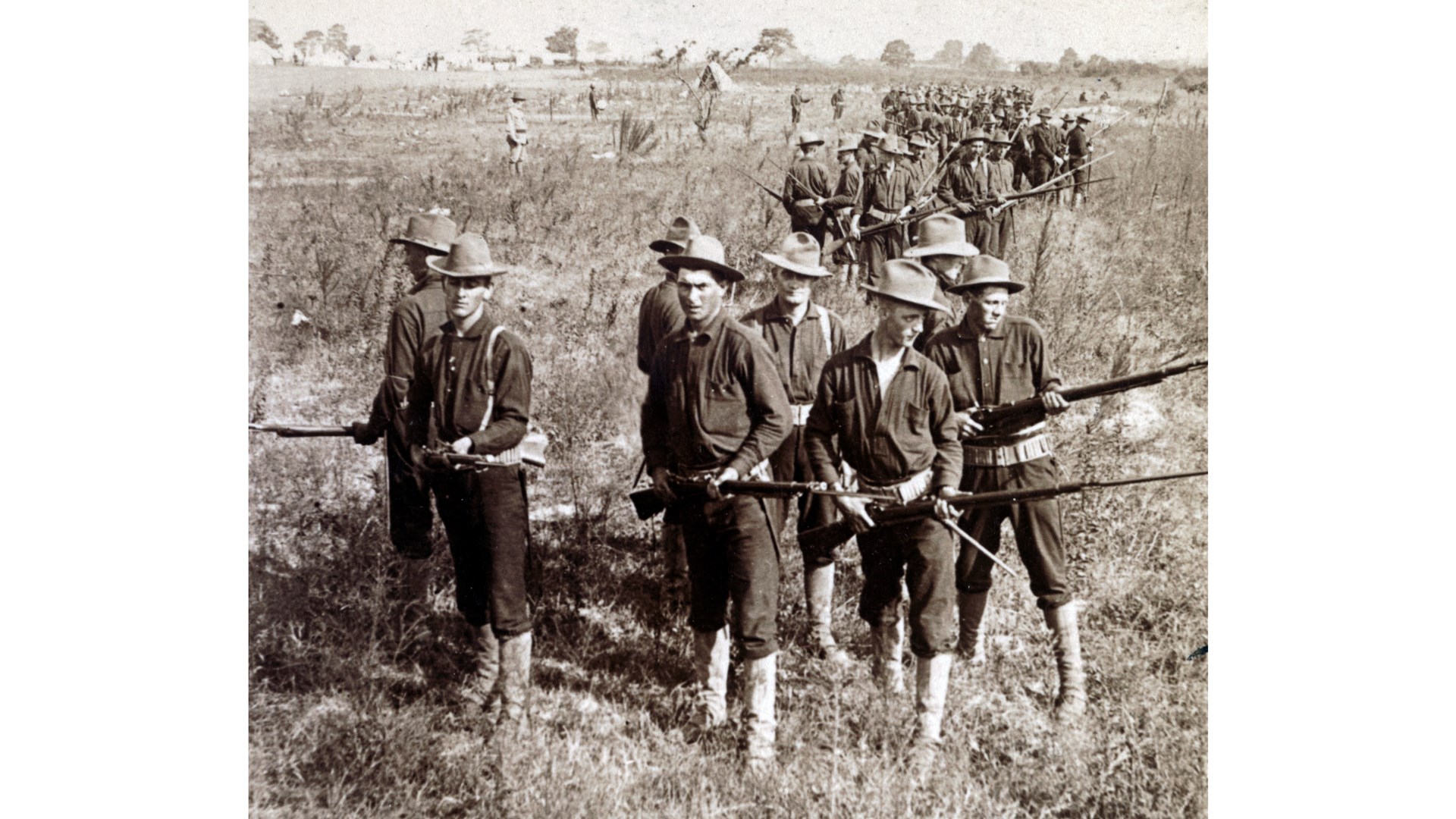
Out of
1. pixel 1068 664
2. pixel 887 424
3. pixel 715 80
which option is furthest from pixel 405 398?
pixel 1068 664

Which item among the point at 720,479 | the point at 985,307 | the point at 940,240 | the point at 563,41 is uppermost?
the point at 563,41

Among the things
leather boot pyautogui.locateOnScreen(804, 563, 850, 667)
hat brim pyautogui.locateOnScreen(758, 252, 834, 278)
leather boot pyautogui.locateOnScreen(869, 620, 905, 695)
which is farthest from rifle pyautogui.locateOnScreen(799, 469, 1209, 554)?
hat brim pyautogui.locateOnScreen(758, 252, 834, 278)

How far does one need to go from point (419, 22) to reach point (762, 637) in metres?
3.31

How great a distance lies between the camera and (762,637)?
16.1 feet

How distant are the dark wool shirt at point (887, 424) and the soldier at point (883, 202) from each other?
0.66m

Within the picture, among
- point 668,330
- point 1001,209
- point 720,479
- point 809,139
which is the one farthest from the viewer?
point 1001,209

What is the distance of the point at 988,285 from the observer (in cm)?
503

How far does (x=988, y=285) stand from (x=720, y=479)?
60.1 inches

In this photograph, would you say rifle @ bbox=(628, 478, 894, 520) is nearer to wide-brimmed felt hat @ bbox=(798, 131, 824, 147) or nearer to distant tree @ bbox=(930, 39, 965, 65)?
wide-brimmed felt hat @ bbox=(798, 131, 824, 147)

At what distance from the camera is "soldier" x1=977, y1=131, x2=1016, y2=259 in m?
5.32

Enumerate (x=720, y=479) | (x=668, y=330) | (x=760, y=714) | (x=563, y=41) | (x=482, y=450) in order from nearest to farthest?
(x=720, y=479) → (x=760, y=714) → (x=482, y=450) → (x=668, y=330) → (x=563, y=41)

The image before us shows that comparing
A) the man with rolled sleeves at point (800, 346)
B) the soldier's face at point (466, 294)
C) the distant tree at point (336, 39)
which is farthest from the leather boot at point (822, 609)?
the distant tree at point (336, 39)

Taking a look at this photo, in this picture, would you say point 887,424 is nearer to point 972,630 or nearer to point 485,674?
point 972,630

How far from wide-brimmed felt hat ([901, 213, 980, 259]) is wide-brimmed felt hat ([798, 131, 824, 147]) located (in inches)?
25.6
